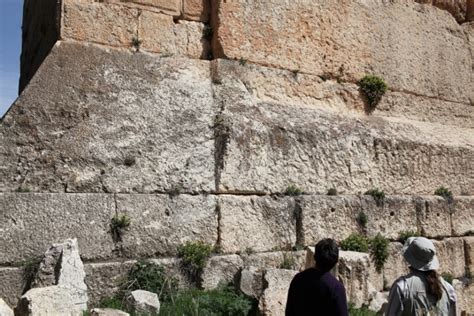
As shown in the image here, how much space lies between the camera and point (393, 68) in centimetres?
918

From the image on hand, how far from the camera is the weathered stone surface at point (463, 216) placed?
28.2ft

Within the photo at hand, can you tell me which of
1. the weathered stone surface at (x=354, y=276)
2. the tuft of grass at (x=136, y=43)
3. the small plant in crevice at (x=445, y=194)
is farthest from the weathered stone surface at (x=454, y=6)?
the weathered stone surface at (x=354, y=276)

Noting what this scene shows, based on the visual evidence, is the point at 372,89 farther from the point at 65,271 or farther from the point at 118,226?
the point at 65,271

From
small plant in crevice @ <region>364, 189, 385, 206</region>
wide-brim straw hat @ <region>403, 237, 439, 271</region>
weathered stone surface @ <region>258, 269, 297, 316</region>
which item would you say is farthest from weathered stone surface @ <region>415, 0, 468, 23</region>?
wide-brim straw hat @ <region>403, 237, 439, 271</region>

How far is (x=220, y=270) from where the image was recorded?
6.15m

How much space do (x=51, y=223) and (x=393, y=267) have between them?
14.3ft

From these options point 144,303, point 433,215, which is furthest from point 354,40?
point 144,303

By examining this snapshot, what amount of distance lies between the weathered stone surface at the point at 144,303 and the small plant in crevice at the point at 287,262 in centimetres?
173

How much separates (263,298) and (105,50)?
3205mm

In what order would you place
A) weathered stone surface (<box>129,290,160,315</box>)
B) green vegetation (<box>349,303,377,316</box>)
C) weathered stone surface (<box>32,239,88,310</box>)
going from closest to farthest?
weathered stone surface (<box>32,239,88,310</box>), weathered stone surface (<box>129,290,160,315</box>), green vegetation (<box>349,303,377,316</box>)

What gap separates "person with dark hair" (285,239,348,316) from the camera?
3.75 m

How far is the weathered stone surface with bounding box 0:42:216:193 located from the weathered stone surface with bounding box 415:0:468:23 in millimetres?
5345

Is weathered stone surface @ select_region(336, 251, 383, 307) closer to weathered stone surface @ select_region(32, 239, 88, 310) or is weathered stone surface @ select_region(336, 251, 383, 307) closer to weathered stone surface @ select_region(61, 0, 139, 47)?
weathered stone surface @ select_region(32, 239, 88, 310)

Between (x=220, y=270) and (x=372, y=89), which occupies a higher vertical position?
(x=372, y=89)
